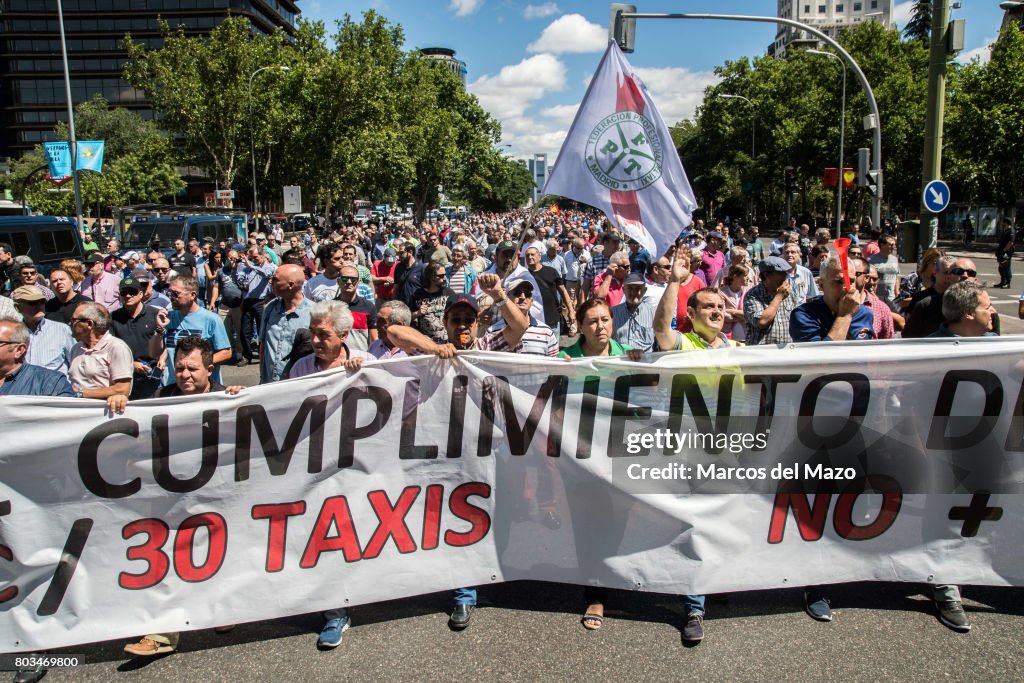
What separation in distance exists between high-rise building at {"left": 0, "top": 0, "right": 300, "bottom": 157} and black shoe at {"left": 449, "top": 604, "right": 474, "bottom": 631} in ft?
306

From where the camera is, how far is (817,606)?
3873 mm

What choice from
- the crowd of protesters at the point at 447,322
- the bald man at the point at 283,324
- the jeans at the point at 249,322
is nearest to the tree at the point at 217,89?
the jeans at the point at 249,322

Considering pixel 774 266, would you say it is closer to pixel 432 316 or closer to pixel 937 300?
pixel 937 300

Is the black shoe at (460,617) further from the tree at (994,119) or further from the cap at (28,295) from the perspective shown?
the tree at (994,119)

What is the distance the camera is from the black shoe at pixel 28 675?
135 inches

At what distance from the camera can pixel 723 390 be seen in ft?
13.2

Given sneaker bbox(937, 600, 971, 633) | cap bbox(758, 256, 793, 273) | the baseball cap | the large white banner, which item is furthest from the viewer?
the baseball cap

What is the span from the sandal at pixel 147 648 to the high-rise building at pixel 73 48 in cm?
9307

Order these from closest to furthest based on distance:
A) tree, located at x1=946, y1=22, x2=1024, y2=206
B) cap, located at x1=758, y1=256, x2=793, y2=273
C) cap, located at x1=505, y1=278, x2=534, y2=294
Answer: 1. cap, located at x1=505, y1=278, x2=534, y2=294
2. cap, located at x1=758, y1=256, x2=793, y2=273
3. tree, located at x1=946, y1=22, x2=1024, y2=206

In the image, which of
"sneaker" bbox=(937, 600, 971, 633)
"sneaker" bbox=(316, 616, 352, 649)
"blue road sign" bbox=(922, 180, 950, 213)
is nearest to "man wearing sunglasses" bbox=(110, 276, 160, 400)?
"sneaker" bbox=(316, 616, 352, 649)

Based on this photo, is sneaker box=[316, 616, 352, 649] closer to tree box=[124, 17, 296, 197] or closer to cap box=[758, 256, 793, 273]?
cap box=[758, 256, 793, 273]

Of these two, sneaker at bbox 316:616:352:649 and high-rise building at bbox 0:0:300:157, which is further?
high-rise building at bbox 0:0:300:157

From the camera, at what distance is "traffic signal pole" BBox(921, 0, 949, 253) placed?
434 inches

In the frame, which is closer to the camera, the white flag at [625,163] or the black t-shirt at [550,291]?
the white flag at [625,163]
